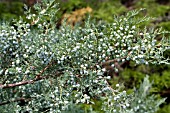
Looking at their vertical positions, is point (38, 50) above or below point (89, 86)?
above

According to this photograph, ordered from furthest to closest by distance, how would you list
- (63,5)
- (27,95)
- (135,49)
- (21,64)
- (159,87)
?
(63,5) < (159,87) < (27,95) < (21,64) < (135,49)

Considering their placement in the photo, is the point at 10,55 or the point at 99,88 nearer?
the point at 99,88

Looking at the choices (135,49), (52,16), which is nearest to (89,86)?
(135,49)

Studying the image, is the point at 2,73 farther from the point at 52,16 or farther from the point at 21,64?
the point at 52,16

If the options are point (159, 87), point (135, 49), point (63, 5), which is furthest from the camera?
point (63, 5)

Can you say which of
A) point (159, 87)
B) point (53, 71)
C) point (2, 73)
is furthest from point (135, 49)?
point (159, 87)

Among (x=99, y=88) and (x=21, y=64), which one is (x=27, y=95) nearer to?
(x=21, y=64)

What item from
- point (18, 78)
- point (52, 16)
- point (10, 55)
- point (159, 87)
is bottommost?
point (159, 87)
